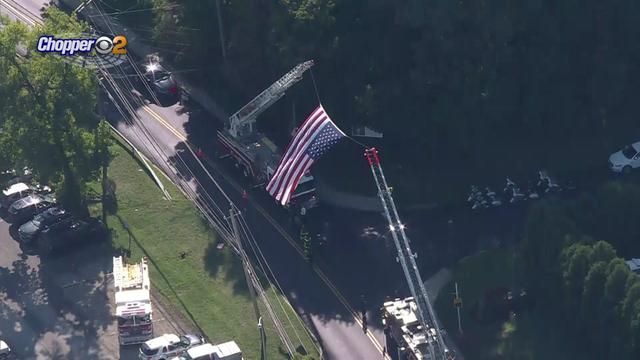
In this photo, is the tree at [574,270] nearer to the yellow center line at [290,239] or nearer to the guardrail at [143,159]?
the yellow center line at [290,239]

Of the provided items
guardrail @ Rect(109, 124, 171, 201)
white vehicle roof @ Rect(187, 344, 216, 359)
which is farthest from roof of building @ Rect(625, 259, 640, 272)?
guardrail @ Rect(109, 124, 171, 201)

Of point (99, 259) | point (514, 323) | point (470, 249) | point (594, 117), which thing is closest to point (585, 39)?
point (594, 117)

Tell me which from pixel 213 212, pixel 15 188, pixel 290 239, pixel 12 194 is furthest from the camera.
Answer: pixel 15 188

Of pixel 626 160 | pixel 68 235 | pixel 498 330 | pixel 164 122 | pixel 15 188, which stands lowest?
pixel 498 330

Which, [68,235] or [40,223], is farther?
[40,223]

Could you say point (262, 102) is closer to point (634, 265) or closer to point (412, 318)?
point (412, 318)

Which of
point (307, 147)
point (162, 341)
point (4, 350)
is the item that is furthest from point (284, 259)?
point (4, 350)

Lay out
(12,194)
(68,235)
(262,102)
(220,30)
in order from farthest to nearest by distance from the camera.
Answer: (220,30) → (262,102) → (12,194) → (68,235)
